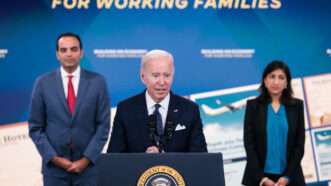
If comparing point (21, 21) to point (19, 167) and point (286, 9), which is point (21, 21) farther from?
point (286, 9)

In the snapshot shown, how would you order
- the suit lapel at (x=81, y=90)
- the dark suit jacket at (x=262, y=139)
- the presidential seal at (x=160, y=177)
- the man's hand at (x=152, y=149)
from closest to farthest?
1. the presidential seal at (x=160, y=177)
2. the man's hand at (x=152, y=149)
3. the suit lapel at (x=81, y=90)
4. the dark suit jacket at (x=262, y=139)

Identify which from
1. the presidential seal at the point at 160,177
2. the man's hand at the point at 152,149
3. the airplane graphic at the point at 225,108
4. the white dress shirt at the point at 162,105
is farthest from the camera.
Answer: the airplane graphic at the point at 225,108

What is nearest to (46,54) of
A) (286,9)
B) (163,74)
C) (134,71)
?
(134,71)

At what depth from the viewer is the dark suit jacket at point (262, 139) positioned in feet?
13.9

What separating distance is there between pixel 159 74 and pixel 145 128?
276 millimetres

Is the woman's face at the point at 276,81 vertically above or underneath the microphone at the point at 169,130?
above

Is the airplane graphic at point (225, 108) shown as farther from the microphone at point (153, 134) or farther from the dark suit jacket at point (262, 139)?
the microphone at point (153, 134)

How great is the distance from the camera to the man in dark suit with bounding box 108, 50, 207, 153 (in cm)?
258

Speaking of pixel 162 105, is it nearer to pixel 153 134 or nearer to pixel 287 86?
pixel 153 134

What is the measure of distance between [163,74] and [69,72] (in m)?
1.77

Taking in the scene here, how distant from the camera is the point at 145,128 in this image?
2664 millimetres

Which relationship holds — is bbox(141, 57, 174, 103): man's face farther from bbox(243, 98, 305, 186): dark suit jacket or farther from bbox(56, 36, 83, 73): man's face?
bbox(243, 98, 305, 186): dark suit jacket

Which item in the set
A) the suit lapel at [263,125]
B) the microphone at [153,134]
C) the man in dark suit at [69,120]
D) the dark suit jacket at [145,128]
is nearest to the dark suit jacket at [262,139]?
the suit lapel at [263,125]

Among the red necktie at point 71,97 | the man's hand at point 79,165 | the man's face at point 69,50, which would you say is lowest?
the man's hand at point 79,165
